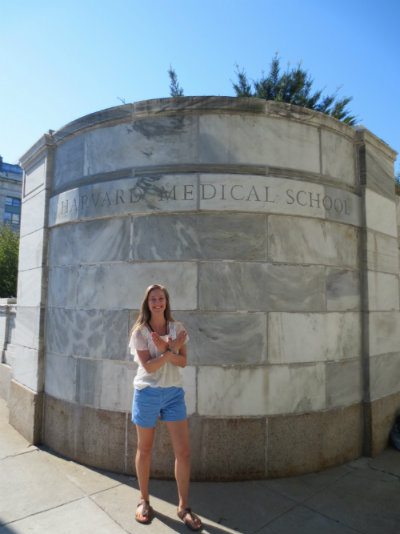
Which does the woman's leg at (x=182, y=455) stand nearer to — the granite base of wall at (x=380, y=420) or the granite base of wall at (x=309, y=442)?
the granite base of wall at (x=309, y=442)

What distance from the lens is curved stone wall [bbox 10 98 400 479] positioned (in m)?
4.04

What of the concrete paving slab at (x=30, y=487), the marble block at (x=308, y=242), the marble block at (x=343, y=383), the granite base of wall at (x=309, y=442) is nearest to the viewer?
the concrete paving slab at (x=30, y=487)

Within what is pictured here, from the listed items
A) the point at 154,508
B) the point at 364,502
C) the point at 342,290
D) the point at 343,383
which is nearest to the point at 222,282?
the point at 342,290

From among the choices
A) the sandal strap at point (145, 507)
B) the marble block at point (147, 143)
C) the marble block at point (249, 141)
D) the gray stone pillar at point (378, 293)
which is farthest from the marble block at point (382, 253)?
the sandal strap at point (145, 507)

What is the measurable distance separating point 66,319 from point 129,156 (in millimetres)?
2264

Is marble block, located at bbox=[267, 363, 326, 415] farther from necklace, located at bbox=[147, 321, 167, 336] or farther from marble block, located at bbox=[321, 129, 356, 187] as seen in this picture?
marble block, located at bbox=[321, 129, 356, 187]

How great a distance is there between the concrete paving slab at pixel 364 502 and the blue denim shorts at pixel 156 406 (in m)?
1.67

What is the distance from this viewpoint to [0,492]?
3617 mm

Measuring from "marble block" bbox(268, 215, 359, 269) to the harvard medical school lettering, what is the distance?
12 cm

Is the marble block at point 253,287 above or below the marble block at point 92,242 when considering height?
below

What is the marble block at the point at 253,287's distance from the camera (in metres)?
4.09

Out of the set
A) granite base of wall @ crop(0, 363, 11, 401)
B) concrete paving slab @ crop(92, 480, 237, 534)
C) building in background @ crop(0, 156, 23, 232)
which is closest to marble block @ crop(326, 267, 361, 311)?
concrete paving slab @ crop(92, 480, 237, 534)

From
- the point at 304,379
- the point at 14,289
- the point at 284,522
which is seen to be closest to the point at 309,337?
the point at 304,379

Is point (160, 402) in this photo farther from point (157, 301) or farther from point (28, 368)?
point (28, 368)
